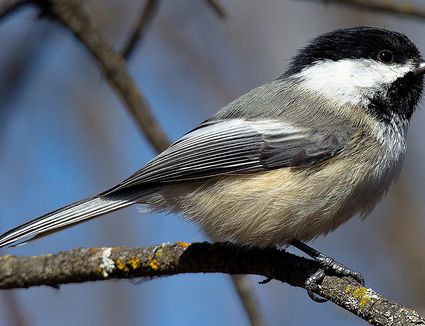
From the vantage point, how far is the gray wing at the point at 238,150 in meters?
2.78

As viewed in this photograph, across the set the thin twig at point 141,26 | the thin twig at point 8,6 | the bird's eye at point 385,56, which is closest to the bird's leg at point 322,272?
the bird's eye at point 385,56

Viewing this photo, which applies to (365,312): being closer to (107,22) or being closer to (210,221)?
(210,221)

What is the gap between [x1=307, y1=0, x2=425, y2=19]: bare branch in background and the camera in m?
3.26

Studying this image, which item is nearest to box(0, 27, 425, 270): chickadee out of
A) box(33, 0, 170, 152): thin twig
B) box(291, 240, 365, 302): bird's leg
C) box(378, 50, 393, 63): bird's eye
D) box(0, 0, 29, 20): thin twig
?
box(378, 50, 393, 63): bird's eye

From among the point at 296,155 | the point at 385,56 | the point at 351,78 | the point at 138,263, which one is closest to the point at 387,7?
the point at 385,56

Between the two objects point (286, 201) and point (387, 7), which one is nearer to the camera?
point (286, 201)

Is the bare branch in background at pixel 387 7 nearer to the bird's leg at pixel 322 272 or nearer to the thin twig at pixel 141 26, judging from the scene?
the thin twig at pixel 141 26

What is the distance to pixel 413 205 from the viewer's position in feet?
14.8

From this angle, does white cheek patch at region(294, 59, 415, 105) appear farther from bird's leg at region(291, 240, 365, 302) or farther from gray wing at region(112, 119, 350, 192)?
bird's leg at region(291, 240, 365, 302)

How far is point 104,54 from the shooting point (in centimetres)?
333

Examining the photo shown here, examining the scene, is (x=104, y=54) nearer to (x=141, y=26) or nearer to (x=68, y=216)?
(x=141, y=26)

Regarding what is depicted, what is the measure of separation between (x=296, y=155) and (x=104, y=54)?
3.64ft

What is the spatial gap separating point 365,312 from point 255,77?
10.6 ft

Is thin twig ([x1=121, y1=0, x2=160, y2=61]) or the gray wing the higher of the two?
thin twig ([x1=121, y1=0, x2=160, y2=61])
